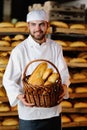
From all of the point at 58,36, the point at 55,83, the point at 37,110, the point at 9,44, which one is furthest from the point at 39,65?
the point at 58,36

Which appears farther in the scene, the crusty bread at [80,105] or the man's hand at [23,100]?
the crusty bread at [80,105]

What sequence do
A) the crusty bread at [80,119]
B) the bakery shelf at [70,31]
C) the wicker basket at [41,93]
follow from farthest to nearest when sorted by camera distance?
the crusty bread at [80,119] < the bakery shelf at [70,31] < the wicker basket at [41,93]

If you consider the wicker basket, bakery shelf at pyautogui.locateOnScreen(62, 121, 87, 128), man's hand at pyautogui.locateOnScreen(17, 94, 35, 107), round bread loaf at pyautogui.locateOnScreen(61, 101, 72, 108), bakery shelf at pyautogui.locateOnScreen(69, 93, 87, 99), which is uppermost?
the wicker basket

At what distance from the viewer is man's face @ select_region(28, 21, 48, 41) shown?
259cm

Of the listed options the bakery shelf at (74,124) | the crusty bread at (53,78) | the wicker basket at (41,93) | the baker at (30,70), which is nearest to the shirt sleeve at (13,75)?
the baker at (30,70)

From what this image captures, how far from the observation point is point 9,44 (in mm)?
3826

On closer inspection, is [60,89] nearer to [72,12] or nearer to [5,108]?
[5,108]

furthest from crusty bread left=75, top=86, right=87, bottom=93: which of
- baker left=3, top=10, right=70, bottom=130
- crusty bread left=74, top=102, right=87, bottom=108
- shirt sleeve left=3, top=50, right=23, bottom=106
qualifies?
shirt sleeve left=3, top=50, right=23, bottom=106

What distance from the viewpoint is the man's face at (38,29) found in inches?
102

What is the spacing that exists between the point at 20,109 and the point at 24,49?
472 mm

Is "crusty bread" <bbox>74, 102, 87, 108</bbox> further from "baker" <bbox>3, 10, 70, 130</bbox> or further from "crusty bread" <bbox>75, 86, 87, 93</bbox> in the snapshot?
"baker" <bbox>3, 10, 70, 130</bbox>

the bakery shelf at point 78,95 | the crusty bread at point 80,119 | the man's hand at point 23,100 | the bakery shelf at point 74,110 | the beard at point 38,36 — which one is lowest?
the crusty bread at point 80,119

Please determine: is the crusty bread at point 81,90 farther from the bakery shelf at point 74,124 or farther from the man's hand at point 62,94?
the man's hand at point 62,94

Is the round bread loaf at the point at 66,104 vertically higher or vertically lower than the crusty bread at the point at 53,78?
lower
